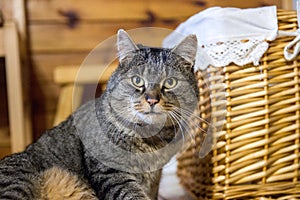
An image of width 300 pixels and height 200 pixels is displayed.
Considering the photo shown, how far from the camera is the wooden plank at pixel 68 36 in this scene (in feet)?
5.79

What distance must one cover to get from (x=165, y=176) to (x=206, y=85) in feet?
1.86

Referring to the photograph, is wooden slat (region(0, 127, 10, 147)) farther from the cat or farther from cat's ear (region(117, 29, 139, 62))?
cat's ear (region(117, 29, 139, 62))

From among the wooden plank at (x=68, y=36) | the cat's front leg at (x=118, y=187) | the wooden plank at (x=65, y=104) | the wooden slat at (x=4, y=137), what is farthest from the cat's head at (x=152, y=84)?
the wooden slat at (x=4, y=137)

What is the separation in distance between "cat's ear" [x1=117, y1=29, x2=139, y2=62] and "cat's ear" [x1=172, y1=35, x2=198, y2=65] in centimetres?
10

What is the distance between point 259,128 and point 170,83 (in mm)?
267

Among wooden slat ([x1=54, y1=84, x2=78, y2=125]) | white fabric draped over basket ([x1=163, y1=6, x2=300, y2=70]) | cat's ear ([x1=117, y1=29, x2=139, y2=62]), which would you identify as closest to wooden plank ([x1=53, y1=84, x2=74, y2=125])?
wooden slat ([x1=54, y1=84, x2=78, y2=125])

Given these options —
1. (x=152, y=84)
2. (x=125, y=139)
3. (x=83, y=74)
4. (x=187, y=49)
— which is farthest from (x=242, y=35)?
(x=83, y=74)

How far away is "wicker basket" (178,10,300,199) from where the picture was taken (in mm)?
1082

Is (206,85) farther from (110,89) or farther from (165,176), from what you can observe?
(165,176)

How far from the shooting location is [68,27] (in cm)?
178

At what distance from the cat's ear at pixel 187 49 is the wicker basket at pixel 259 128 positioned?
84mm

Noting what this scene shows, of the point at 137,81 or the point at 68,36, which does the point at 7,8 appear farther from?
the point at 137,81

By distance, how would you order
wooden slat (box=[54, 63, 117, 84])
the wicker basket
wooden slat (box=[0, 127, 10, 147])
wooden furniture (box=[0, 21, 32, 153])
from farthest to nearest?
wooden slat (box=[0, 127, 10, 147])
wooden furniture (box=[0, 21, 32, 153])
wooden slat (box=[54, 63, 117, 84])
the wicker basket

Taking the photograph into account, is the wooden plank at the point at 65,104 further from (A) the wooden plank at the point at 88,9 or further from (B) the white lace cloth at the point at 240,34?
(B) the white lace cloth at the point at 240,34
